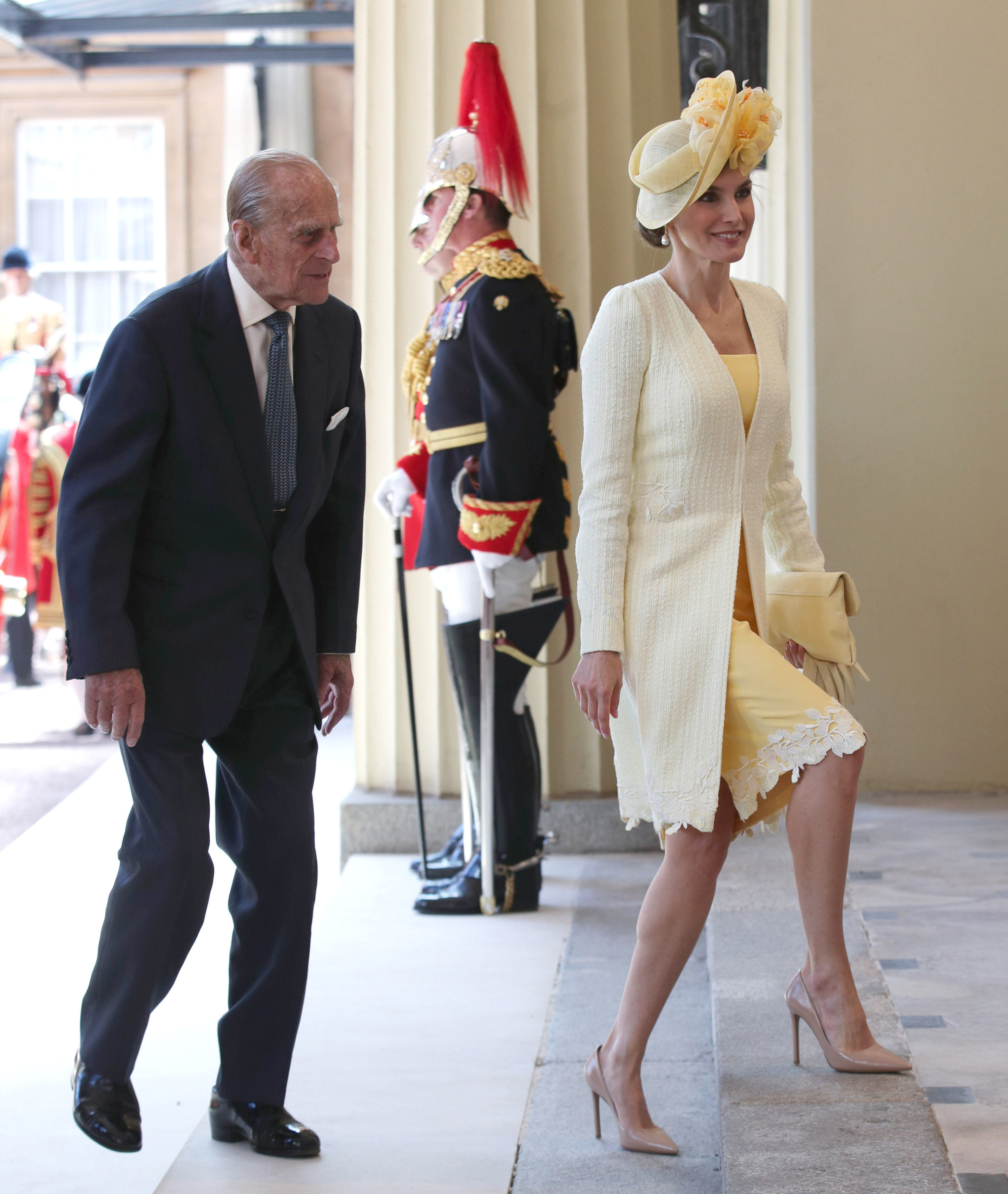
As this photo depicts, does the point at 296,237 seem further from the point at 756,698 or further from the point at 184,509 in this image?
the point at 756,698

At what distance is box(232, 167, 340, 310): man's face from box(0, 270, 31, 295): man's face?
7332 millimetres

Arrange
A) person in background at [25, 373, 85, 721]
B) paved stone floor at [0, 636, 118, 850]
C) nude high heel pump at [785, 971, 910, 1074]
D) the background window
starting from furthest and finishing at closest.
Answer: the background window < person in background at [25, 373, 85, 721] < paved stone floor at [0, 636, 118, 850] < nude high heel pump at [785, 971, 910, 1074]

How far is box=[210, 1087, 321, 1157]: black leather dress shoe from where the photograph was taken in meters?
2.29

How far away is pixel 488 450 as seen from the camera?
335 cm

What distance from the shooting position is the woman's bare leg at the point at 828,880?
2.07 metres

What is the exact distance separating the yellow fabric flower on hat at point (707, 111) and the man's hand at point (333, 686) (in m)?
0.94

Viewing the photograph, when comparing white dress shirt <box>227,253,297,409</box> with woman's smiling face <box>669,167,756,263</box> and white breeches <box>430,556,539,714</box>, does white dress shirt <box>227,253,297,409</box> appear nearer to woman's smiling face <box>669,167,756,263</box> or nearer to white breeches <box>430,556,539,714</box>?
woman's smiling face <box>669,167,756,263</box>

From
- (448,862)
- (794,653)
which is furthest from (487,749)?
(794,653)

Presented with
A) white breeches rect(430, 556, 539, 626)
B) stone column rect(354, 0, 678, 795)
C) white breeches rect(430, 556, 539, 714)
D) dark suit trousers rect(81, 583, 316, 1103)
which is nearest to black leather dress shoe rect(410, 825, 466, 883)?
stone column rect(354, 0, 678, 795)

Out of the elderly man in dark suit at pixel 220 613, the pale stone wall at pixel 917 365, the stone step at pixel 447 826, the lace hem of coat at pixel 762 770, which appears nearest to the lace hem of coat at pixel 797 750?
the lace hem of coat at pixel 762 770

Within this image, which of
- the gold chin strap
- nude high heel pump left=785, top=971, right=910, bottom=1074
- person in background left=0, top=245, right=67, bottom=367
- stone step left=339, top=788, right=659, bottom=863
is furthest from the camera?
person in background left=0, top=245, right=67, bottom=367

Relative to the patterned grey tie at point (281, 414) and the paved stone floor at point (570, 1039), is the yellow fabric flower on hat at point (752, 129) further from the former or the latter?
the paved stone floor at point (570, 1039)

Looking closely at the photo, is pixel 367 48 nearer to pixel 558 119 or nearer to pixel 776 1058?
pixel 558 119

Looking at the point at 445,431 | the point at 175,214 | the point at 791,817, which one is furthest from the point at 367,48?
the point at 175,214
